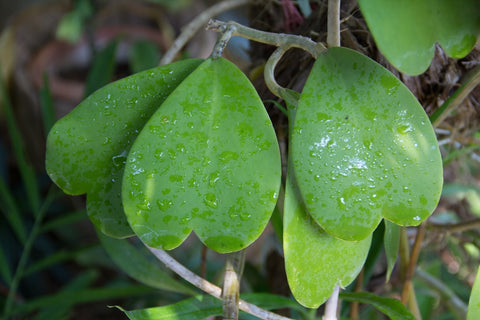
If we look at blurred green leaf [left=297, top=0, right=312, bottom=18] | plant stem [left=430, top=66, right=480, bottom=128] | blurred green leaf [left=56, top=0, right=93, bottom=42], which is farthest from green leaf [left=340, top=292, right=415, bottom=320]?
blurred green leaf [left=56, top=0, right=93, bottom=42]

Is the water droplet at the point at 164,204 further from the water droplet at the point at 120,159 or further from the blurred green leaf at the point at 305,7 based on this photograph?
the blurred green leaf at the point at 305,7

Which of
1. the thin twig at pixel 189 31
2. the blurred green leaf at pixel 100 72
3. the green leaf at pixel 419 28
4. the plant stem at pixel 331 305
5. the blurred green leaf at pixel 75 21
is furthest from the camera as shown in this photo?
the blurred green leaf at pixel 75 21

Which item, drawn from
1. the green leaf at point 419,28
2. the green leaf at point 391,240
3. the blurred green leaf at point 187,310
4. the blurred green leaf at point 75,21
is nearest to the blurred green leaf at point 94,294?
the blurred green leaf at point 187,310

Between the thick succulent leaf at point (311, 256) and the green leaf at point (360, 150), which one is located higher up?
the green leaf at point (360, 150)

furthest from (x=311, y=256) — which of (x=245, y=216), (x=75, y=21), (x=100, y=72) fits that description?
(x=75, y=21)

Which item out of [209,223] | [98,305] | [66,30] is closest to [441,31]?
[209,223]

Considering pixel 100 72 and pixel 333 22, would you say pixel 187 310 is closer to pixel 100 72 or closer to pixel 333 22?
pixel 333 22
